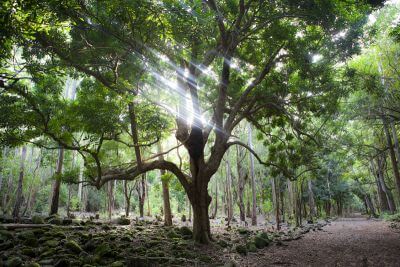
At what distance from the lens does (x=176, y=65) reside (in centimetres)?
992

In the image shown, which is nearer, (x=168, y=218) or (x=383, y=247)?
(x=383, y=247)

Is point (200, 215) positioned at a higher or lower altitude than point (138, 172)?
lower

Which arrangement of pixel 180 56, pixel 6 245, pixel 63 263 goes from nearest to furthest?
pixel 63 263, pixel 6 245, pixel 180 56

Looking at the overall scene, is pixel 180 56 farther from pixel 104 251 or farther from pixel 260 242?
pixel 260 242

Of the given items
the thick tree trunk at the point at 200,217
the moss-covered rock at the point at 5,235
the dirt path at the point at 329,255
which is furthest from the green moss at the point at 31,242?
the dirt path at the point at 329,255

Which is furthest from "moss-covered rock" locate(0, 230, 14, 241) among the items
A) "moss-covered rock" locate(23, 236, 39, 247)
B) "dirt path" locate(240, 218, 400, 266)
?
"dirt path" locate(240, 218, 400, 266)

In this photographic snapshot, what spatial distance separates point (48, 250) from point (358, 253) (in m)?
8.92

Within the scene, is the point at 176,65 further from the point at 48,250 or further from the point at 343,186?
the point at 343,186

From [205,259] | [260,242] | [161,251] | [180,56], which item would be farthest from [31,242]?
[260,242]

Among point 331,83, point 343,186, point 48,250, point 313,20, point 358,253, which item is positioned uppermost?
point 313,20

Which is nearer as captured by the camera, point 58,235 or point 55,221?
point 58,235

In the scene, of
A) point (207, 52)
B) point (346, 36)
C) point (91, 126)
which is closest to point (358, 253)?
point (346, 36)

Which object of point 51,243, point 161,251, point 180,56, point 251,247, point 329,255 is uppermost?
point 180,56

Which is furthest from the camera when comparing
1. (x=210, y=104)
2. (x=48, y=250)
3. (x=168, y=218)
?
(x=168, y=218)
